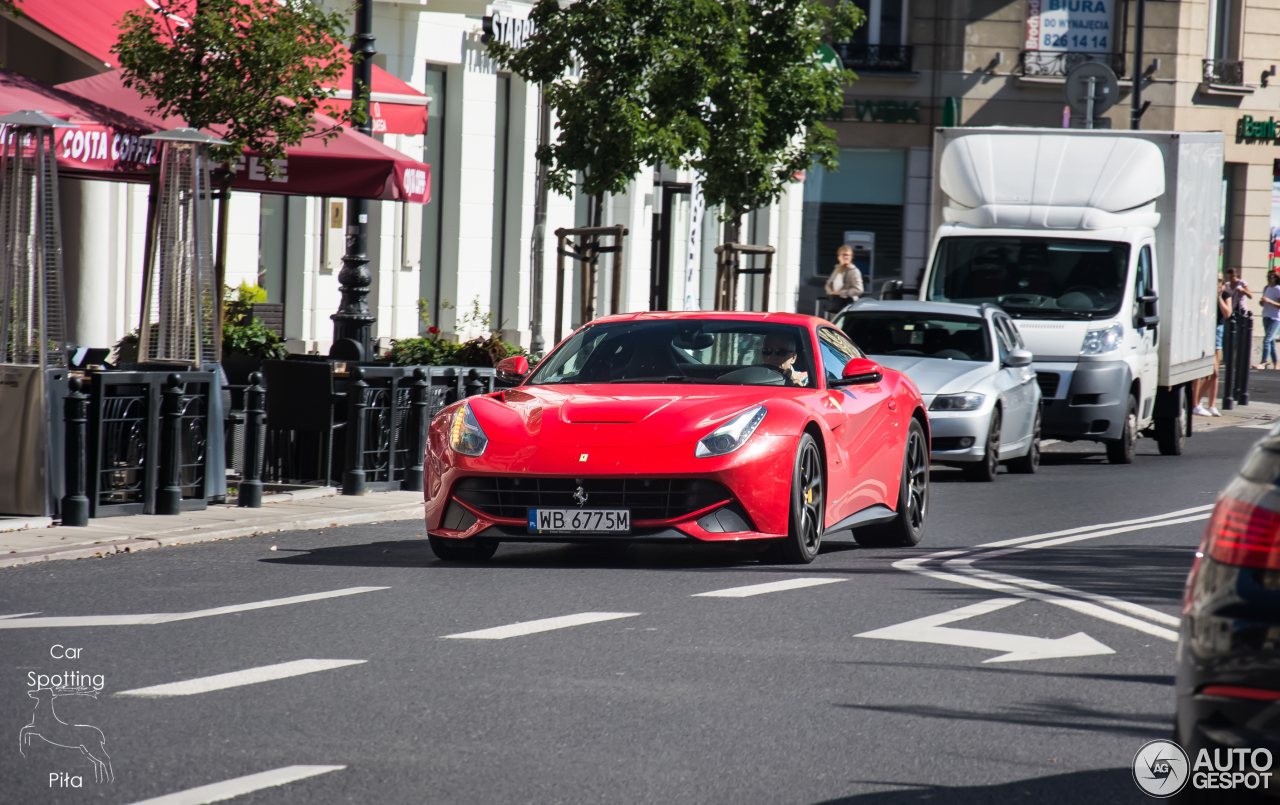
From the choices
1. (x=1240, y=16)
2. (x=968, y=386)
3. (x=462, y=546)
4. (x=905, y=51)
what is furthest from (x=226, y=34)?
(x=1240, y=16)

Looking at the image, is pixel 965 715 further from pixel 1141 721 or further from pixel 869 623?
pixel 869 623

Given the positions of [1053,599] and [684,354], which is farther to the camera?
[684,354]

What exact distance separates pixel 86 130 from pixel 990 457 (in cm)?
789

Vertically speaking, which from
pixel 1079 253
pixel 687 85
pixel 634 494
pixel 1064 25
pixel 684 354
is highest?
pixel 1064 25

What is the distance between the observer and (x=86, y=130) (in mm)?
13250

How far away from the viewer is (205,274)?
1291cm

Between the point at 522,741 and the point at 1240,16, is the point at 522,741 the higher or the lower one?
the lower one

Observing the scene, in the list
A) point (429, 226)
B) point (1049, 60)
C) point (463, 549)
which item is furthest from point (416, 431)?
point (1049, 60)

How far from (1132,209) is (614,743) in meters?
14.5

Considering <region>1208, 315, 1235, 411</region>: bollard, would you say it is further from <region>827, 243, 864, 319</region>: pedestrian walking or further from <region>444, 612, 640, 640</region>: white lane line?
<region>444, 612, 640, 640</region>: white lane line

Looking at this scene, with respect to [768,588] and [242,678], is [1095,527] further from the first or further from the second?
[242,678]

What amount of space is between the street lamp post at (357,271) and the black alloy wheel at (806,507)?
8004 mm

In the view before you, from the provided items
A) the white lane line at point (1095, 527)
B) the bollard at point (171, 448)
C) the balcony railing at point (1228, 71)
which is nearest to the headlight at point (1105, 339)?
the white lane line at point (1095, 527)

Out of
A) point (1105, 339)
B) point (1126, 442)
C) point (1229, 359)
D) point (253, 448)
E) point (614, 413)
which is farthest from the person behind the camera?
point (1229, 359)
